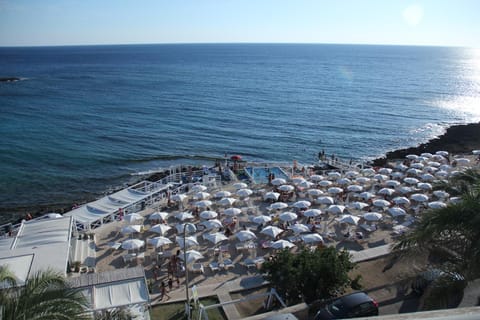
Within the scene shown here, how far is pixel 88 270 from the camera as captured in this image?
1855 cm

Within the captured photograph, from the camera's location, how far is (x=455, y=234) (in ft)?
26.8

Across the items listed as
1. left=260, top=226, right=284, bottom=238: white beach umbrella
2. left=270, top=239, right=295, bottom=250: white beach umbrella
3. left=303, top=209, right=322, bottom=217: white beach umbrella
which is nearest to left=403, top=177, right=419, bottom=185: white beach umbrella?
left=303, top=209, right=322, bottom=217: white beach umbrella

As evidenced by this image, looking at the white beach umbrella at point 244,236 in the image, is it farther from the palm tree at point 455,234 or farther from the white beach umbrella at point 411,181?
the white beach umbrella at point 411,181

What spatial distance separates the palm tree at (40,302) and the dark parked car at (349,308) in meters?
8.20

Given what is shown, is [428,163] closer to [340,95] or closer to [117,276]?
[117,276]

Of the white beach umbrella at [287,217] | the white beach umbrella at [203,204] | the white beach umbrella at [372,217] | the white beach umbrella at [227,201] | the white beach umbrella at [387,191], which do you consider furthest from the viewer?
the white beach umbrella at [387,191]

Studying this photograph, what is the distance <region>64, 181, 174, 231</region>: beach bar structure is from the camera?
77.6ft

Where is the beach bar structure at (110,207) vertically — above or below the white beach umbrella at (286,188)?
below

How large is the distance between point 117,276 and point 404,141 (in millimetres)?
47385

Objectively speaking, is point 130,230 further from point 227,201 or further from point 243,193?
point 243,193

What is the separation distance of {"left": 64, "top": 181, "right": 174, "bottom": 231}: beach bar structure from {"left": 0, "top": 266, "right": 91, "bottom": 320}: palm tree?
58.2ft

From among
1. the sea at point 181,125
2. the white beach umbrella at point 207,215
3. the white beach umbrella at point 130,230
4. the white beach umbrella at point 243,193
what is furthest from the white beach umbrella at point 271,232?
the sea at point 181,125

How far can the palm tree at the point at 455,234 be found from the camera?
753 cm

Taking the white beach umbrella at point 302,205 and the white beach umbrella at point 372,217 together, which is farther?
the white beach umbrella at point 302,205
